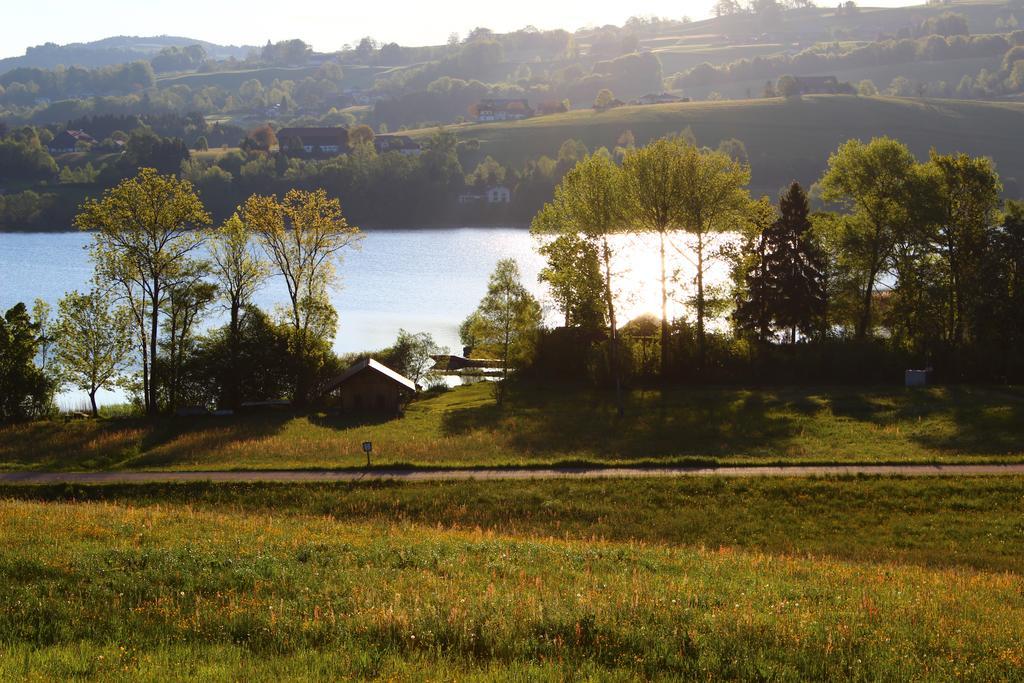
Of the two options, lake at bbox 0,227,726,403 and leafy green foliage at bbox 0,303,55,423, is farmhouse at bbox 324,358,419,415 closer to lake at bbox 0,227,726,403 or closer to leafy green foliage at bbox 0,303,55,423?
leafy green foliage at bbox 0,303,55,423

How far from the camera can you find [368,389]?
5231 cm

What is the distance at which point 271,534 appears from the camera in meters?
23.8

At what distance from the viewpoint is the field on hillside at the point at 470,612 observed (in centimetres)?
1365

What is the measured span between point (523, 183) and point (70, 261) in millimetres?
75279

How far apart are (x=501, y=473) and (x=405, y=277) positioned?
79.1m

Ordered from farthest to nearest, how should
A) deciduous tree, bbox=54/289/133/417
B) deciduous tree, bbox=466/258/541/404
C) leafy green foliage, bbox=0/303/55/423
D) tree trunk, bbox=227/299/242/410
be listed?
deciduous tree, bbox=466/258/541/404 < deciduous tree, bbox=54/289/133/417 < tree trunk, bbox=227/299/242/410 < leafy green foliage, bbox=0/303/55/423

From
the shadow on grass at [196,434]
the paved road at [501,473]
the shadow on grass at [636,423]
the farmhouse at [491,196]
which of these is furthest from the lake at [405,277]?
the paved road at [501,473]

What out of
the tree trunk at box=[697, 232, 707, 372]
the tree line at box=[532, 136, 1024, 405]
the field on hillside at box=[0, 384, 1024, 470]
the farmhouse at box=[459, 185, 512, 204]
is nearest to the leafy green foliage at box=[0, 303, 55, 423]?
the field on hillside at box=[0, 384, 1024, 470]

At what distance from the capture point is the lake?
68044mm

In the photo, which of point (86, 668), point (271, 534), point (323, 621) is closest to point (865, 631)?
point (323, 621)

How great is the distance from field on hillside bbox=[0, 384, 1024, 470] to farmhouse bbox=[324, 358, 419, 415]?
5.47 feet

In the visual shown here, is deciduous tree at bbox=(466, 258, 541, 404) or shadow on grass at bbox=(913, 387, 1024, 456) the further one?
deciduous tree at bbox=(466, 258, 541, 404)

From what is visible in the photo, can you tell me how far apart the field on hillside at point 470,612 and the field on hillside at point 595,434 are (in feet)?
48.8

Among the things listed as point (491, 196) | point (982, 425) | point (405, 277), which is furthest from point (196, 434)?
point (491, 196)
